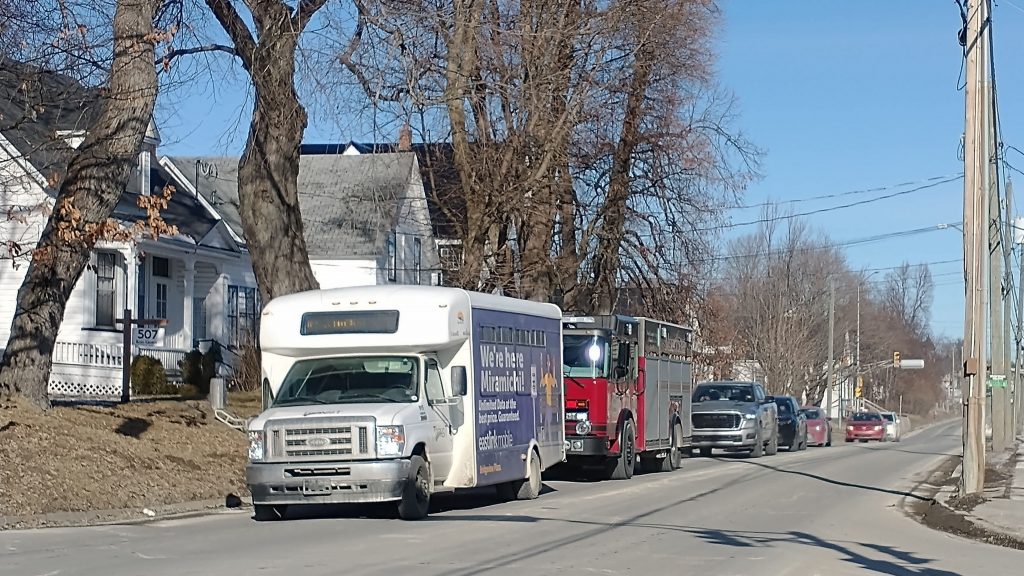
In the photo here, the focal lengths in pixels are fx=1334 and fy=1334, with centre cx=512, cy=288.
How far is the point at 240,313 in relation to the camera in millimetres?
43250

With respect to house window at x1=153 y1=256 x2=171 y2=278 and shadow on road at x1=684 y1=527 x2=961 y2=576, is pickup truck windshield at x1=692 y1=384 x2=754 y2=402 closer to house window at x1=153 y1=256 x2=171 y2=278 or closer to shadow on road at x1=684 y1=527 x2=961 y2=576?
house window at x1=153 y1=256 x2=171 y2=278

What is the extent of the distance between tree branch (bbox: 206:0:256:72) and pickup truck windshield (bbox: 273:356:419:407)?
23.2 feet

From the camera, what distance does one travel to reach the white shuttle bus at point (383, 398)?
15.2 meters

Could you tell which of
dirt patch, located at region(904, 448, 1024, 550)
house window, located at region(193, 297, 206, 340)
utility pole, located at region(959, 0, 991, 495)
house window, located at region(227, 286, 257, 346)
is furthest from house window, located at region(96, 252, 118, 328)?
utility pole, located at region(959, 0, 991, 495)

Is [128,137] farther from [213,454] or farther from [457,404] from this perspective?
[457,404]

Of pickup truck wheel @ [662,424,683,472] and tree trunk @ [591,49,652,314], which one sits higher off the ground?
tree trunk @ [591,49,652,314]

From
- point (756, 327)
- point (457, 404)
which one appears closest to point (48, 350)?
point (457, 404)

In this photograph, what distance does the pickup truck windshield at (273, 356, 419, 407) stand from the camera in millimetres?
16094

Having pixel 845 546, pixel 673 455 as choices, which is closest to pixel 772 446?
pixel 673 455

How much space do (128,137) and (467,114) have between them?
33.0 ft

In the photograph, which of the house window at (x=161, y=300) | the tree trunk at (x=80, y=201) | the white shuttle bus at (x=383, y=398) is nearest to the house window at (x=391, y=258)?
the house window at (x=161, y=300)

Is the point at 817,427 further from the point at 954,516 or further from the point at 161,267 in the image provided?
the point at 954,516

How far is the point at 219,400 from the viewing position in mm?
18844

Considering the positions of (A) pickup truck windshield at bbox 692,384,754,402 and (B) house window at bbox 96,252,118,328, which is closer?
(B) house window at bbox 96,252,118,328
